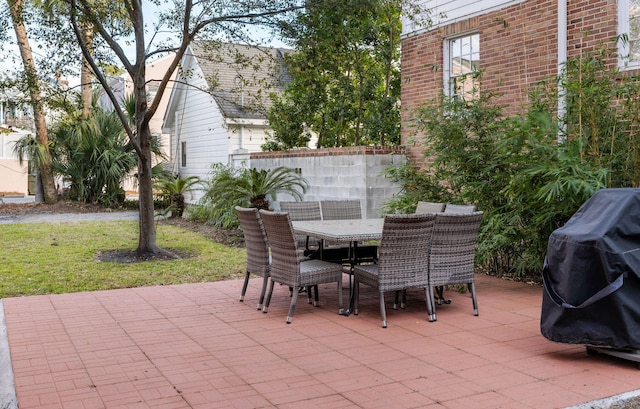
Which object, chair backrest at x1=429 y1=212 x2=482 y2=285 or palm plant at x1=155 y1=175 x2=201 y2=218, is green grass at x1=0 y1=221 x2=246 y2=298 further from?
chair backrest at x1=429 y1=212 x2=482 y2=285

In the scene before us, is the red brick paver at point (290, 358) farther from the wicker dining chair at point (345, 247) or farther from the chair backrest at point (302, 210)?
the chair backrest at point (302, 210)

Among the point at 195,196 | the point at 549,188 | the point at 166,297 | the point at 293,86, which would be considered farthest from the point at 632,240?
the point at 195,196

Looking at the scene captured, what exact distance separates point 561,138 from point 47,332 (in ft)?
20.5

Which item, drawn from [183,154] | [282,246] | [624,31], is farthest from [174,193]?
[624,31]

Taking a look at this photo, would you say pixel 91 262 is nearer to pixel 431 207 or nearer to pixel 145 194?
pixel 145 194

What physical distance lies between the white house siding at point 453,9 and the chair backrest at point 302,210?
4.07 metres

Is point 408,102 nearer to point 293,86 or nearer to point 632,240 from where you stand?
→ point 293,86

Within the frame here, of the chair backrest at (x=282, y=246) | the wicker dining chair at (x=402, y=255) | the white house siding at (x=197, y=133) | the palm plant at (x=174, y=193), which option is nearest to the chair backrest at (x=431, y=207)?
the wicker dining chair at (x=402, y=255)

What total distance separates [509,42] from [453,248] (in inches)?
192

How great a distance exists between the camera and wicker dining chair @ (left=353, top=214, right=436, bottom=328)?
5.85 m

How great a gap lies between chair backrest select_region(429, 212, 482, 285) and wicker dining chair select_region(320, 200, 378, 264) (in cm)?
114

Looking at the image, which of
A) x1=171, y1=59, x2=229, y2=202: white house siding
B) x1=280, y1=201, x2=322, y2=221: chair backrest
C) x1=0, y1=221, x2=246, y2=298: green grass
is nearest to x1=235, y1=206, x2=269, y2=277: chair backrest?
x1=280, y1=201, x2=322, y2=221: chair backrest

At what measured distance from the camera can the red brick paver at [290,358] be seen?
411 centimetres

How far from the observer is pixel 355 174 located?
11.5 meters
